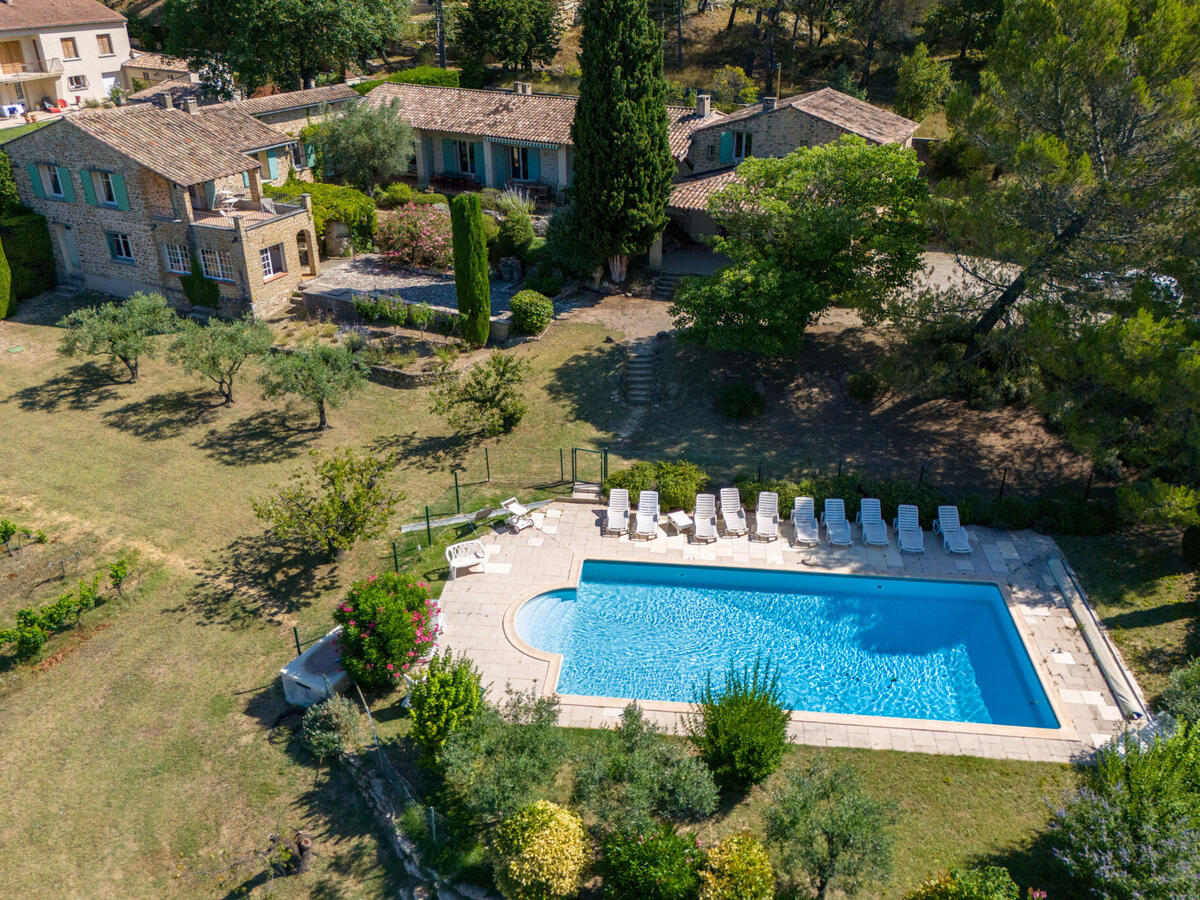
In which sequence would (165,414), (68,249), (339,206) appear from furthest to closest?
1. (339,206)
2. (68,249)
3. (165,414)

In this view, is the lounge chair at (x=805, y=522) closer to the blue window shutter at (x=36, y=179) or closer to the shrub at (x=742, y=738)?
the shrub at (x=742, y=738)

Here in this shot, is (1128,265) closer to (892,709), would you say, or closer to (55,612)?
(892,709)

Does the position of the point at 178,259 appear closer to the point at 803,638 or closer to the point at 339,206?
the point at 339,206

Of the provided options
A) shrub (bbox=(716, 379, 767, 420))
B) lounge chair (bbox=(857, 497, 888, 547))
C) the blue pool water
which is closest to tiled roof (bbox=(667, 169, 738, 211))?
shrub (bbox=(716, 379, 767, 420))

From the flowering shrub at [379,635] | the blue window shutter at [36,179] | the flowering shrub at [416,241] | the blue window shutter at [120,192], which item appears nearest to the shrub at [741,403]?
the flowering shrub at [379,635]

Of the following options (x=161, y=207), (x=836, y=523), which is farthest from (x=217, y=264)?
(x=836, y=523)

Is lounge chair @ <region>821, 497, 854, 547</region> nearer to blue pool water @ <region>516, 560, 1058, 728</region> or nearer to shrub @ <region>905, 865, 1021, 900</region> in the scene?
blue pool water @ <region>516, 560, 1058, 728</region>

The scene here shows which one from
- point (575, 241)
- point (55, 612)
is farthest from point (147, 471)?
point (575, 241)
